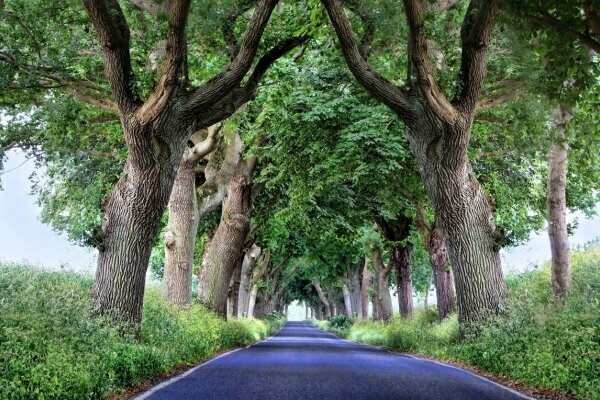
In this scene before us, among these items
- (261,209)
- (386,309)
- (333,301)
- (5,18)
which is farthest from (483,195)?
(333,301)

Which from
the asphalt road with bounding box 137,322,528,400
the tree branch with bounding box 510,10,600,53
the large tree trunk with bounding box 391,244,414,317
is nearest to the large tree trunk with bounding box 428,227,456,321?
the large tree trunk with bounding box 391,244,414,317

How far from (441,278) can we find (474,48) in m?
11.5

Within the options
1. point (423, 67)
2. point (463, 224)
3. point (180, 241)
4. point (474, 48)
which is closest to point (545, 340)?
point (463, 224)

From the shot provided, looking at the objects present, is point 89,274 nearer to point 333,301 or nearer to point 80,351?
point 80,351

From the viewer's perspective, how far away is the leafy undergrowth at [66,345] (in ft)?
19.6

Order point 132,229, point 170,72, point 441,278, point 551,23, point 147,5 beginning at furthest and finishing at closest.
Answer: point 441,278, point 147,5, point 132,229, point 170,72, point 551,23

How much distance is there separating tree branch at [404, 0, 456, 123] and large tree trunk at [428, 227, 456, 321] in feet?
32.0

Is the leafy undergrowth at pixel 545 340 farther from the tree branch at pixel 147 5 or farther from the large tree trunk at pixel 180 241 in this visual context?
the tree branch at pixel 147 5

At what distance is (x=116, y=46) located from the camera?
10.5 m

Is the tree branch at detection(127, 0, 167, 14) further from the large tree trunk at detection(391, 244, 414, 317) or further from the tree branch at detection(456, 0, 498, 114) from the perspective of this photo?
the large tree trunk at detection(391, 244, 414, 317)

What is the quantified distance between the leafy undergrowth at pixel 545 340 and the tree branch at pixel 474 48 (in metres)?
4.29

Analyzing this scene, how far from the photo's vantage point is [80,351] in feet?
25.0

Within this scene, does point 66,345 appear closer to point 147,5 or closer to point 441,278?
point 147,5

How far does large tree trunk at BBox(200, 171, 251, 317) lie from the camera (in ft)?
67.7
